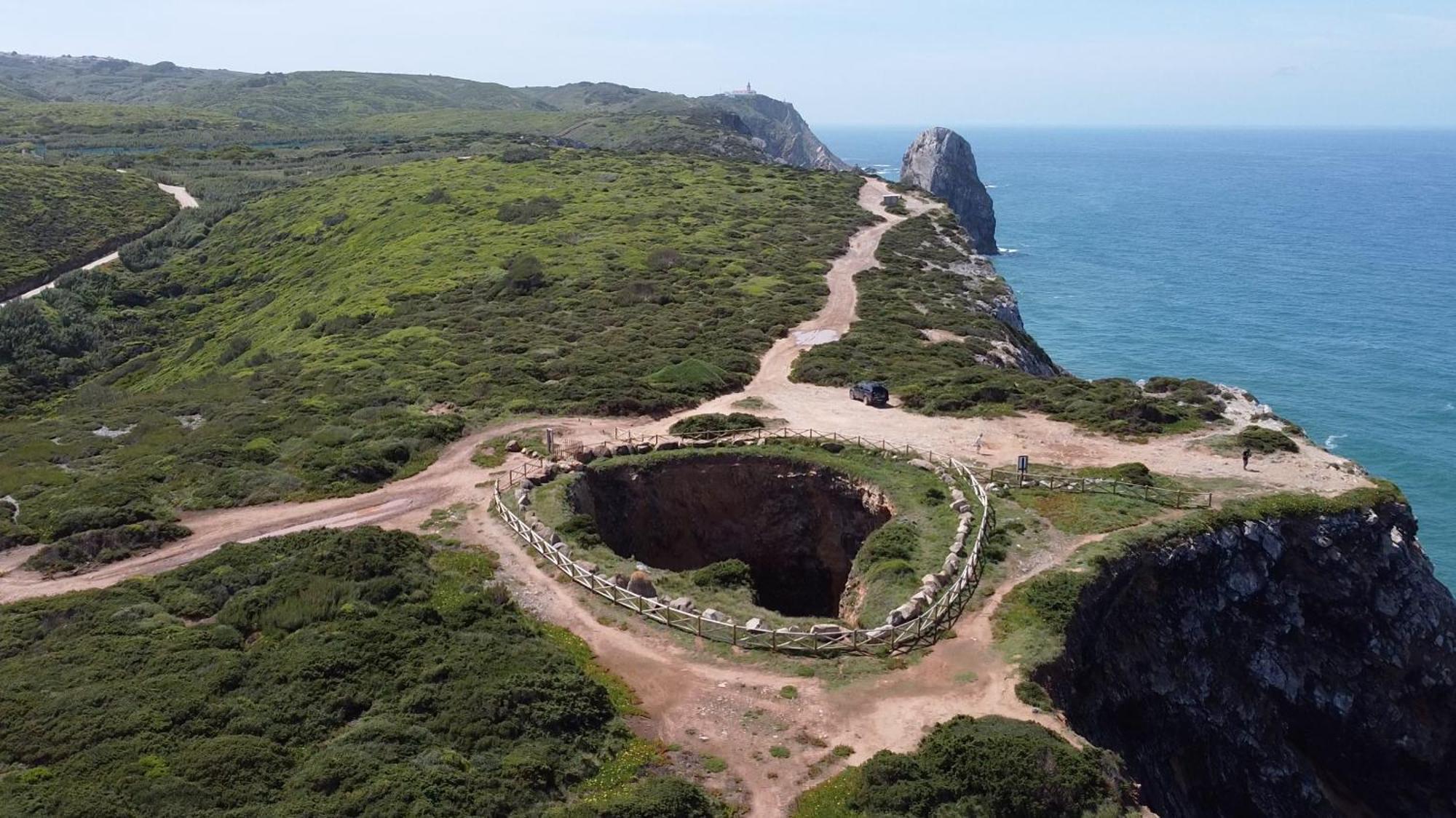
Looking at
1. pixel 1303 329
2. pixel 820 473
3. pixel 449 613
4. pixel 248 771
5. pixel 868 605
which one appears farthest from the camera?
pixel 1303 329

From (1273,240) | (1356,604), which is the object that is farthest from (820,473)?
(1273,240)

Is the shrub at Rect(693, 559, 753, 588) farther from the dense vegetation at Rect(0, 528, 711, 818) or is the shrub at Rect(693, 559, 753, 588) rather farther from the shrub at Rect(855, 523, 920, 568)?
the dense vegetation at Rect(0, 528, 711, 818)

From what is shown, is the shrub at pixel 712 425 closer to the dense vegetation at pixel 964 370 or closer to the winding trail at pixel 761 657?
the winding trail at pixel 761 657

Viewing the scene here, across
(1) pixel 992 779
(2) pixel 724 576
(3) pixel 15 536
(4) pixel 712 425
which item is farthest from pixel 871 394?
(3) pixel 15 536

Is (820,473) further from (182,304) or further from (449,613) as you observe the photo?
(182,304)

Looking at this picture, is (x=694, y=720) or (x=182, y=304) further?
(x=182, y=304)

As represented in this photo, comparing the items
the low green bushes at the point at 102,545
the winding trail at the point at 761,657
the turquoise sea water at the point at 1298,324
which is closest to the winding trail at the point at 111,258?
the low green bushes at the point at 102,545

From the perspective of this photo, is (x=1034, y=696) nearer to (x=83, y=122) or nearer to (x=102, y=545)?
(x=102, y=545)
